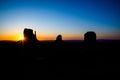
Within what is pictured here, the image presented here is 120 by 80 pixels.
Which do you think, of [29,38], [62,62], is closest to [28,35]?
[29,38]

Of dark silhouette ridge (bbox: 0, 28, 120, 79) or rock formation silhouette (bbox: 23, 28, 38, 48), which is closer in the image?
dark silhouette ridge (bbox: 0, 28, 120, 79)

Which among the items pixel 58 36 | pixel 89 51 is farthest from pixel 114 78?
pixel 58 36

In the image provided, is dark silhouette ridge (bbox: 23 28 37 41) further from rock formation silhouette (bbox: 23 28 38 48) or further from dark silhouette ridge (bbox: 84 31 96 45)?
dark silhouette ridge (bbox: 84 31 96 45)

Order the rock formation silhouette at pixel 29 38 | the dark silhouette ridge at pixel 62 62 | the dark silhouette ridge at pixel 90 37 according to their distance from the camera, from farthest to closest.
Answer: the rock formation silhouette at pixel 29 38, the dark silhouette ridge at pixel 90 37, the dark silhouette ridge at pixel 62 62

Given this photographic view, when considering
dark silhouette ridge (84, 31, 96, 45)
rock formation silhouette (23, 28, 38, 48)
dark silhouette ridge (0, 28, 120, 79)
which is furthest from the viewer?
rock formation silhouette (23, 28, 38, 48)

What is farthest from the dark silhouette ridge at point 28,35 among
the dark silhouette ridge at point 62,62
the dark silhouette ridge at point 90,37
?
the dark silhouette ridge at point 90,37

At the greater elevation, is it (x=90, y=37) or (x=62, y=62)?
(x=90, y=37)

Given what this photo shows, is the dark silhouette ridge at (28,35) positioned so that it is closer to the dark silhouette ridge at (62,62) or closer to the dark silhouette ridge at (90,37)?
the dark silhouette ridge at (62,62)

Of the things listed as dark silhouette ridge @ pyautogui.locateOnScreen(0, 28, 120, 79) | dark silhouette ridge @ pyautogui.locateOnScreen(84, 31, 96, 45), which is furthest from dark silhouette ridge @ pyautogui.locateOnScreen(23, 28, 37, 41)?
dark silhouette ridge @ pyautogui.locateOnScreen(84, 31, 96, 45)

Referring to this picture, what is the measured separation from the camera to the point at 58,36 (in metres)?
43.3

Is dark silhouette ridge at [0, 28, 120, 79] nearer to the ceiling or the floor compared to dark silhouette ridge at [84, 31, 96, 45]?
nearer to the floor

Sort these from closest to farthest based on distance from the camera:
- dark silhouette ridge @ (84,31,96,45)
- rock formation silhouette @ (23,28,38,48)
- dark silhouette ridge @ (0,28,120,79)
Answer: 1. dark silhouette ridge @ (0,28,120,79)
2. dark silhouette ridge @ (84,31,96,45)
3. rock formation silhouette @ (23,28,38,48)

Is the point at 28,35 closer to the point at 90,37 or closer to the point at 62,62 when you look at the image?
the point at 62,62

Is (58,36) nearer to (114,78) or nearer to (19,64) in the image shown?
(19,64)
